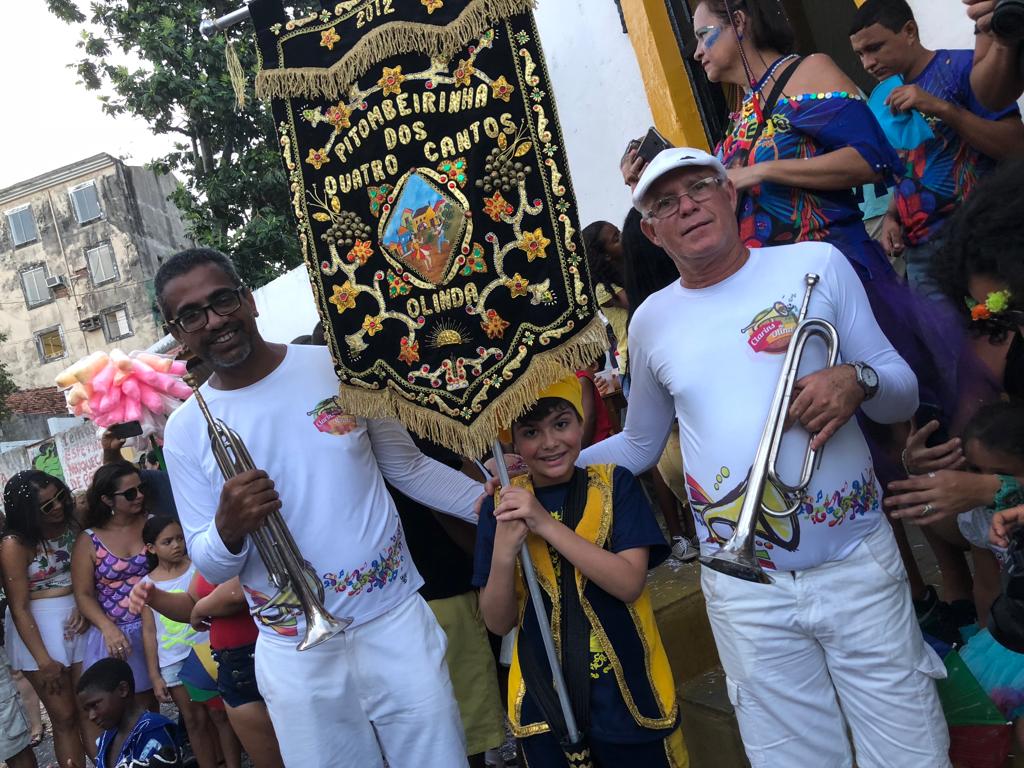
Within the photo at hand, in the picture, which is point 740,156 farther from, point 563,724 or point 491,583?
point 563,724

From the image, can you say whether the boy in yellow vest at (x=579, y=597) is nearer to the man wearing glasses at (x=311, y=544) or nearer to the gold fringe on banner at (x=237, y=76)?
the man wearing glasses at (x=311, y=544)

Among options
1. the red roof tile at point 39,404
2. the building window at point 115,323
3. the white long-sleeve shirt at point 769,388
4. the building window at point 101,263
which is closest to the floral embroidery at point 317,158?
the white long-sleeve shirt at point 769,388

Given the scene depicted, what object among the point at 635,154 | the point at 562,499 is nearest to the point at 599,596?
the point at 562,499

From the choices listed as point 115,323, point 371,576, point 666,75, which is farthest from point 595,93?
point 115,323

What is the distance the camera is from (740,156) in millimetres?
3180

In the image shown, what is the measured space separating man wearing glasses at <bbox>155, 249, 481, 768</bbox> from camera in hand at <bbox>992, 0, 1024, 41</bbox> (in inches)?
95.9

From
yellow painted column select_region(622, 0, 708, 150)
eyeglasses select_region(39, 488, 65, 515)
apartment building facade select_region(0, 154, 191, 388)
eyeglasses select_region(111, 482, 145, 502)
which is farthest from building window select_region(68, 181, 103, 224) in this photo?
yellow painted column select_region(622, 0, 708, 150)

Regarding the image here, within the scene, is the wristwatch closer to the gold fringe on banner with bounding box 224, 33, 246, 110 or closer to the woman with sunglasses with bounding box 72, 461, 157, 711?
the gold fringe on banner with bounding box 224, 33, 246, 110

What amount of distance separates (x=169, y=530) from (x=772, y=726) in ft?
14.0

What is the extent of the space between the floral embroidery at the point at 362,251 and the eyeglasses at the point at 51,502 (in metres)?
4.42

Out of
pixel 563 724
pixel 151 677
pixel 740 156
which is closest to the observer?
pixel 563 724

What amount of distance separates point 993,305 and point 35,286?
132 feet

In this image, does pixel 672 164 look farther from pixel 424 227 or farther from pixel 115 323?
pixel 115 323

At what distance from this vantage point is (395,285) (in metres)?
2.84
